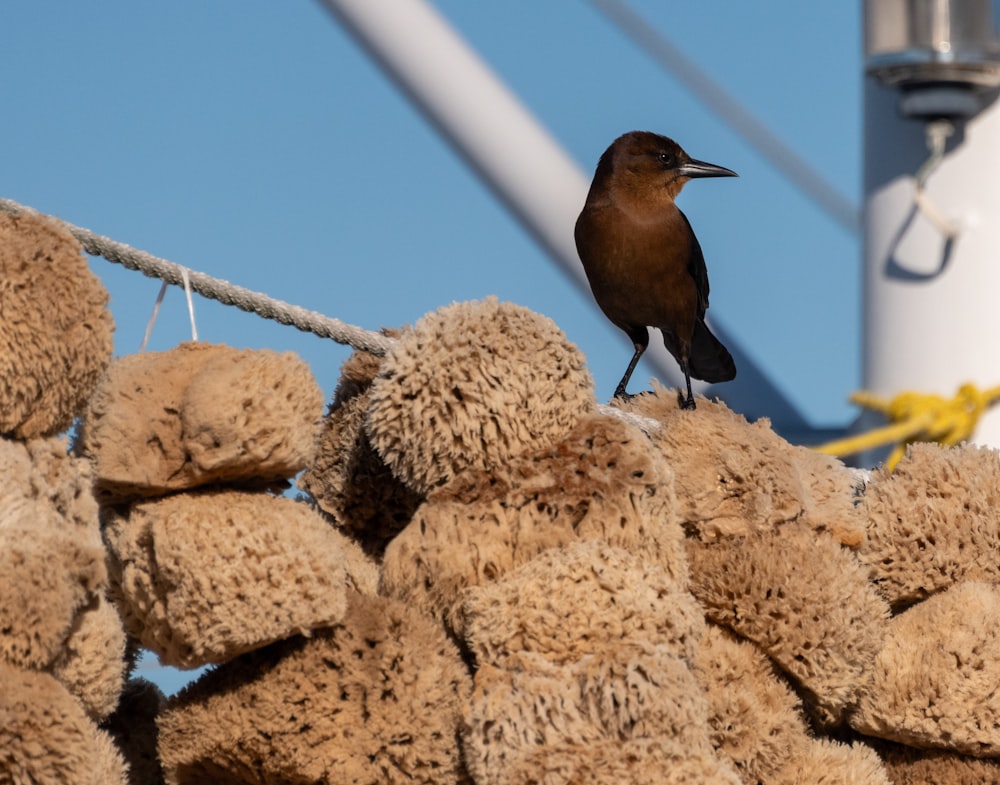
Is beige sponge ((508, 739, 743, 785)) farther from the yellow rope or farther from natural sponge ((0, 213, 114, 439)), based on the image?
the yellow rope

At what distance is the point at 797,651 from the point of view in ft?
2.88

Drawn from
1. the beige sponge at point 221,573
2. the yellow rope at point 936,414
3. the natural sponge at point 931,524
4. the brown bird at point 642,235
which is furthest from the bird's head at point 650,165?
the yellow rope at point 936,414

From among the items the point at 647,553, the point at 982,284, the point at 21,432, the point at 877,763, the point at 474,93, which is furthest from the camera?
the point at 474,93

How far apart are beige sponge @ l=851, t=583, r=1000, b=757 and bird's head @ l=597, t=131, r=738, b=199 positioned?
23.9 inches

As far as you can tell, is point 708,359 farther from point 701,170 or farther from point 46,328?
point 46,328

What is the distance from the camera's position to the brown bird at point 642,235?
146 cm

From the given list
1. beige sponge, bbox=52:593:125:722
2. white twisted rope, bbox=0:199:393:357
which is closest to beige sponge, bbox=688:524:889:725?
white twisted rope, bbox=0:199:393:357

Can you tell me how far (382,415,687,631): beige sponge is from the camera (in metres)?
0.77

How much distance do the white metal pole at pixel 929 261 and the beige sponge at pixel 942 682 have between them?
2.60m

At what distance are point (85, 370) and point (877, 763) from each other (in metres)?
0.52

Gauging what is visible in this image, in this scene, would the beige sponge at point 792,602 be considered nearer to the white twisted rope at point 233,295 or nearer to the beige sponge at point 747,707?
the beige sponge at point 747,707

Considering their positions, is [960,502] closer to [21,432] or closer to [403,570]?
[403,570]

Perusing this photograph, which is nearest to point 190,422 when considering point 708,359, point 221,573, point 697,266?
point 221,573

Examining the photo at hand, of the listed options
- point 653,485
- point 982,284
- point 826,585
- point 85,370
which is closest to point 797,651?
point 826,585
